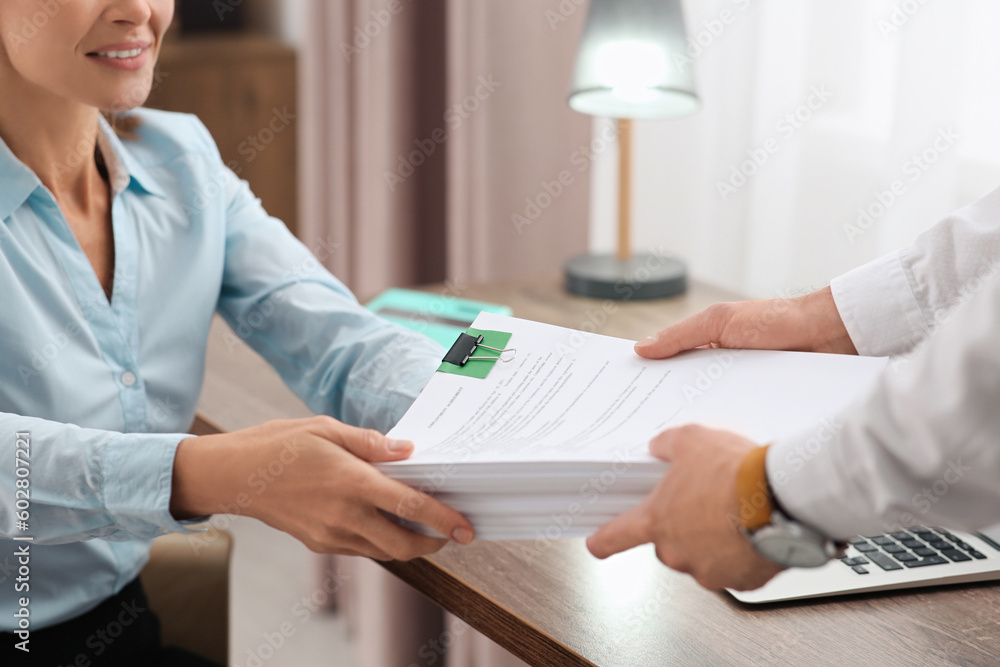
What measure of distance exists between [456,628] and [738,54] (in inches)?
44.7

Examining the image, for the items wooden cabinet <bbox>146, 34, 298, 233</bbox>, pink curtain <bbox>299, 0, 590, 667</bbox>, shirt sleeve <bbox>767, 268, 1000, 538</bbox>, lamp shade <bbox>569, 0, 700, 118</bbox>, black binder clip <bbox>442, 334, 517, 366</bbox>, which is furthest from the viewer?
wooden cabinet <bbox>146, 34, 298, 233</bbox>

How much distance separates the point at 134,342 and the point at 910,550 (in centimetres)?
76

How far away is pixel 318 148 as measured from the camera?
228 cm

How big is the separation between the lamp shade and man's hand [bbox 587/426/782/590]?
88 cm

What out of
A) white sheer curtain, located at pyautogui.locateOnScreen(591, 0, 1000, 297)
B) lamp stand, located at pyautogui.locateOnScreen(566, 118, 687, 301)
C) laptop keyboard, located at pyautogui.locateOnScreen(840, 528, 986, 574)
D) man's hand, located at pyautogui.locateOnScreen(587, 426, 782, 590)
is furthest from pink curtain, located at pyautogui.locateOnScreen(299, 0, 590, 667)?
man's hand, located at pyautogui.locateOnScreen(587, 426, 782, 590)

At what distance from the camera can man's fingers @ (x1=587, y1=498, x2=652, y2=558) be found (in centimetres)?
69

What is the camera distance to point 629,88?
1476mm

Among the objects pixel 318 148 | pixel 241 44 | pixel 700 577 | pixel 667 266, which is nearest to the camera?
pixel 700 577

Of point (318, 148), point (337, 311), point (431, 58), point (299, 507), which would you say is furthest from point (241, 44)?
point (299, 507)

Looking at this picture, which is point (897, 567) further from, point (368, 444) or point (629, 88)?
point (629, 88)

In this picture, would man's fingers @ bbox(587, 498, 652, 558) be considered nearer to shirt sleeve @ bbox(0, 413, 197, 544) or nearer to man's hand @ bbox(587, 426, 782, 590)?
man's hand @ bbox(587, 426, 782, 590)

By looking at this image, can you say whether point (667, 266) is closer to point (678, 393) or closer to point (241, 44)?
point (678, 393)

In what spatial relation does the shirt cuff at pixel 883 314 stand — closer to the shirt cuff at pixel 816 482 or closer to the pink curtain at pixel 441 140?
the shirt cuff at pixel 816 482

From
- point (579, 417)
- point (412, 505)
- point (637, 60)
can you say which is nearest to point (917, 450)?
point (579, 417)
